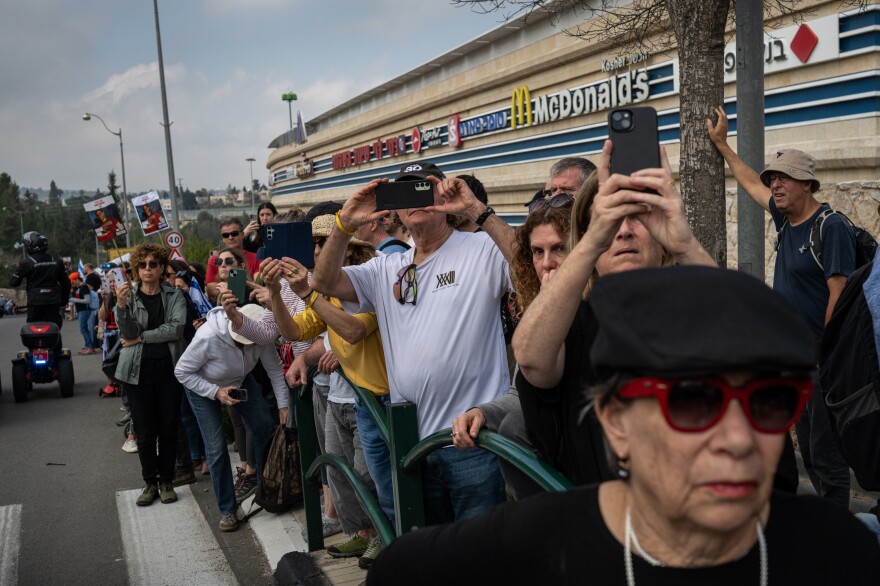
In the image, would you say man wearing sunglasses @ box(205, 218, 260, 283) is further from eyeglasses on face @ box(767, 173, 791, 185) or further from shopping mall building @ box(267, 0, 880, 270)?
shopping mall building @ box(267, 0, 880, 270)

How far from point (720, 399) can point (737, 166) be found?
4430mm

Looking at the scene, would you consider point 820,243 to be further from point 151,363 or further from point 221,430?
point 151,363

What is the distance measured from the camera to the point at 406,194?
367 centimetres

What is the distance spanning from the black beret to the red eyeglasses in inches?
0.8

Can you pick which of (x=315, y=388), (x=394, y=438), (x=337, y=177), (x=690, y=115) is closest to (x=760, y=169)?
(x=690, y=115)

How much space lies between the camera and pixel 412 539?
1672 millimetres

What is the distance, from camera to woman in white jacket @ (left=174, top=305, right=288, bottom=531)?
620 cm

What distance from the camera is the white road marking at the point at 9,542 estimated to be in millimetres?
5656

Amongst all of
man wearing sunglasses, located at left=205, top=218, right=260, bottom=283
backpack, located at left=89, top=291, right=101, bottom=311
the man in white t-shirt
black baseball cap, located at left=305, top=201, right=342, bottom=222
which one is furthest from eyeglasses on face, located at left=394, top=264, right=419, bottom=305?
backpack, located at left=89, top=291, right=101, bottom=311

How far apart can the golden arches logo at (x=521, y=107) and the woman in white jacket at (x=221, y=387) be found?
37.6 ft

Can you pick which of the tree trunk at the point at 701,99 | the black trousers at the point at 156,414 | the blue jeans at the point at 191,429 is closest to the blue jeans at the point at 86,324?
the blue jeans at the point at 191,429

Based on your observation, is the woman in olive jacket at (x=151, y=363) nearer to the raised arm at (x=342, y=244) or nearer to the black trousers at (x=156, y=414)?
the black trousers at (x=156, y=414)

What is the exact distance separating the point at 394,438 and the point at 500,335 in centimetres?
88

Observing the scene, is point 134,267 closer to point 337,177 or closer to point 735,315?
point 735,315
